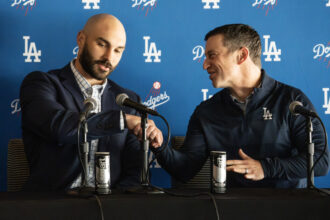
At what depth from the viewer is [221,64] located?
234 cm

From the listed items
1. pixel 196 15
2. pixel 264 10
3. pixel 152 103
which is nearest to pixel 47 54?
pixel 152 103

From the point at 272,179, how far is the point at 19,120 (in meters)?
1.55

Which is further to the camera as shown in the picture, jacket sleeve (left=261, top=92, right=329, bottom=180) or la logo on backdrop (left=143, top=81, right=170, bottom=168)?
la logo on backdrop (left=143, top=81, right=170, bottom=168)

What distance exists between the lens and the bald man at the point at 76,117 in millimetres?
1947

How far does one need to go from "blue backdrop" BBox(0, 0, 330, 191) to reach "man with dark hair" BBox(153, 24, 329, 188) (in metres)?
0.27

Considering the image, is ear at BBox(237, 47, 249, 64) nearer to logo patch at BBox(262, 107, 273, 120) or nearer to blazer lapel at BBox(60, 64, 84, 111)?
logo patch at BBox(262, 107, 273, 120)

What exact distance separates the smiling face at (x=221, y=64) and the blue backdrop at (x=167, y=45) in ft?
0.94

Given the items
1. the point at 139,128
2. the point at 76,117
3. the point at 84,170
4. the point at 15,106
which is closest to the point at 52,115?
the point at 76,117

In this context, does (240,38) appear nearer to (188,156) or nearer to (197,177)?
(188,156)

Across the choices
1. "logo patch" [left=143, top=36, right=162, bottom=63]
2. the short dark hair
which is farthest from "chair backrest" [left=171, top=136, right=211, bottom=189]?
the short dark hair

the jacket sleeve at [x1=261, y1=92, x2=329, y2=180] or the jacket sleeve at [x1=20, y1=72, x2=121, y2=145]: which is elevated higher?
the jacket sleeve at [x1=20, y1=72, x2=121, y2=145]

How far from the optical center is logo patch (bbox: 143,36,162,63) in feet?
8.55

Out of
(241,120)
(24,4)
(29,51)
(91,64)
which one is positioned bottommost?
(241,120)

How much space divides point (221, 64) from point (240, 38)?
0.63 ft
